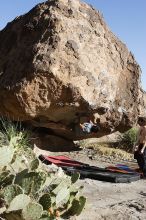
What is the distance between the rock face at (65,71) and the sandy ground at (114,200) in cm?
242

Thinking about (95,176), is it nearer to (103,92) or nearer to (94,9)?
(103,92)

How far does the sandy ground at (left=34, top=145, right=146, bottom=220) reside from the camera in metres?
5.67

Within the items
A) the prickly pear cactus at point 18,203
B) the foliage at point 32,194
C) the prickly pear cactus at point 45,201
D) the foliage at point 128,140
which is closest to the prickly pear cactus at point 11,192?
the foliage at point 32,194

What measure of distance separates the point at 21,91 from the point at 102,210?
14.3ft

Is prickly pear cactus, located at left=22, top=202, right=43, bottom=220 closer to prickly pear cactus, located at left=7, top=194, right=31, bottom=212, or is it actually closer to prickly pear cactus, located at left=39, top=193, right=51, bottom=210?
prickly pear cactus, located at left=7, top=194, right=31, bottom=212

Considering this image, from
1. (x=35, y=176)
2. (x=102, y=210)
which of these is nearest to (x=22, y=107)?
(x=102, y=210)

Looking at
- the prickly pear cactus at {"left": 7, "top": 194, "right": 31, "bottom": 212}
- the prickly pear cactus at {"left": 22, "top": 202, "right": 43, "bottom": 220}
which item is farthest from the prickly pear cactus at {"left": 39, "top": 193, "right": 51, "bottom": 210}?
the prickly pear cactus at {"left": 7, "top": 194, "right": 31, "bottom": 212}

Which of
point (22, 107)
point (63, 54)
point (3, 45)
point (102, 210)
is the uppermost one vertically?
point (3, 45)

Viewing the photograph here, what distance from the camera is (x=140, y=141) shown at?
1095 centimetres

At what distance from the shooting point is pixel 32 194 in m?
4.66

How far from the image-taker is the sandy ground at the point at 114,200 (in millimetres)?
5671

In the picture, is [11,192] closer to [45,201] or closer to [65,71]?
[45,201]

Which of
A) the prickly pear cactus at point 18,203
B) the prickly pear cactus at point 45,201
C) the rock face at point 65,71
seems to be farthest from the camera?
the rock face at point 65,71

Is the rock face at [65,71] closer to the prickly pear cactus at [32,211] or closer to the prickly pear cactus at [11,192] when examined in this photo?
the prickly pear cactus at [11,192]
